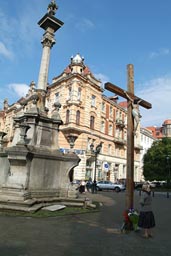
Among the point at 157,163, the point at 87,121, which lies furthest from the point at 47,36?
the point at 157,163

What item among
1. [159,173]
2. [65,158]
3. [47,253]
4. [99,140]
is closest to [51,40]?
[65,158]

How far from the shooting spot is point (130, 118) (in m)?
7.66

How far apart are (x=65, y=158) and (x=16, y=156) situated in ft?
9.22

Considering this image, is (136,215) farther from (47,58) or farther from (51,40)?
(51,40)

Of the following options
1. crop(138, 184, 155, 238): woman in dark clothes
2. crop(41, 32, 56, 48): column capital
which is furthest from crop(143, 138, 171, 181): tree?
crop(138, 184, 155, 238): woman in dark clothes

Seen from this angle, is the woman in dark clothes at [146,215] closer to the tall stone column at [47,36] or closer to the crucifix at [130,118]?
the crucifix at [130,118]

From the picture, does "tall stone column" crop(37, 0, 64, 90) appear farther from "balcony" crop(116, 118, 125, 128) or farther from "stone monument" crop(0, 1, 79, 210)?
"balcony" crop(116, 118, 125, 128)

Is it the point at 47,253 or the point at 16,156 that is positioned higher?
the point at 16,156

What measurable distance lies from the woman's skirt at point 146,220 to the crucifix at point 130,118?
51 centimetres

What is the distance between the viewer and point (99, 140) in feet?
136

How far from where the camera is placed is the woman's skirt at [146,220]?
21.1 feet

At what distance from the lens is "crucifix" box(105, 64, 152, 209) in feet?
23.5

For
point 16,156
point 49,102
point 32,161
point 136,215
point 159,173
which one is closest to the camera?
point 136,215

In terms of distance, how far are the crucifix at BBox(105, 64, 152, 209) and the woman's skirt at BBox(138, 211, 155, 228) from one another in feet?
1.67
